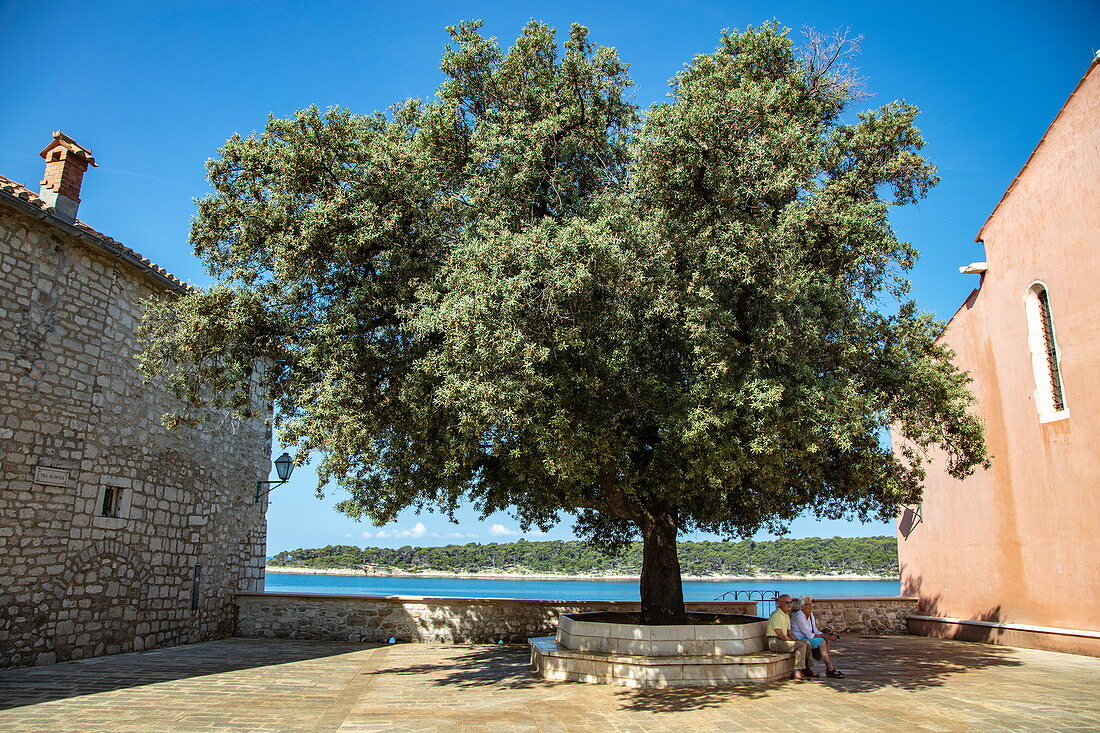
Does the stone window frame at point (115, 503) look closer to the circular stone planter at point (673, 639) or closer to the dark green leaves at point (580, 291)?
the dark green leaves at point (580, 291)

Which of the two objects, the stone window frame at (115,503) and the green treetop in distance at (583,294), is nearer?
the green treetop in distance at (583,294)

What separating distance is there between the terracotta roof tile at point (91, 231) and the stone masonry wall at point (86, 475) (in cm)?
27

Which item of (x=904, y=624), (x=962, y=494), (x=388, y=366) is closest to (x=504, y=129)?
(x=388, y=366)

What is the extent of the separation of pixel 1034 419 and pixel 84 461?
17.9 metres

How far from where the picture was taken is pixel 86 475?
11.7m

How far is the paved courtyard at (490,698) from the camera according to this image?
7129mm

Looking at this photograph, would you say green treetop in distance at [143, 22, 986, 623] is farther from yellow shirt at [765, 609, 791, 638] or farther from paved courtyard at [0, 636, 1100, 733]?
paved courtyard at [0, 636, 1100, 733]

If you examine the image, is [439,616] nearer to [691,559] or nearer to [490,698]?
[490,698]

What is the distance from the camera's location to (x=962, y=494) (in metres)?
16.0

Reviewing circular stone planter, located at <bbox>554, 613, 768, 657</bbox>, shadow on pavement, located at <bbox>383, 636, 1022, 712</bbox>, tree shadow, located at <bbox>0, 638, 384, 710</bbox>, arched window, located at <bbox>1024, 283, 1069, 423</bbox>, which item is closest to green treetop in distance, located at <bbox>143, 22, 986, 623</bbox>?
circular stone planter, located at <bbox>554, 613, 768, 657</bbox>

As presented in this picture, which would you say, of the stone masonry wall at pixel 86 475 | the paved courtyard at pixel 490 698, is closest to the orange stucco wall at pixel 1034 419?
the paved courtyard at pixel 490 698

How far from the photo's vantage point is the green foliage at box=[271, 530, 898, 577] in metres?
73.3

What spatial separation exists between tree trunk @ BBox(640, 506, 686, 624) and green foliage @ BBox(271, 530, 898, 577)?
61.7 meters

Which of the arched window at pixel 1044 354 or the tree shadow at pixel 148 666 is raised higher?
the arched window at pixel 1044 354
